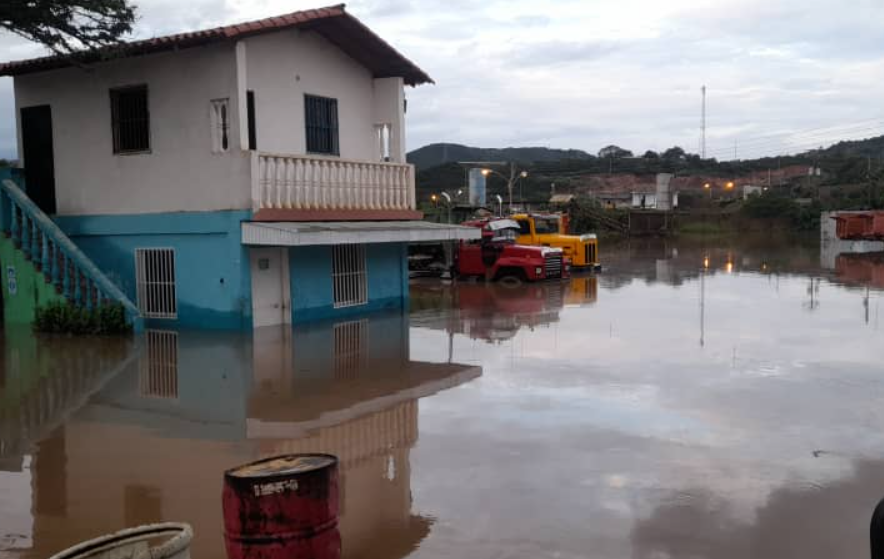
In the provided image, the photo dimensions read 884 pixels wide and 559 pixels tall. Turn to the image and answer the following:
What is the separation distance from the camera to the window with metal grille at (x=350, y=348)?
40.0 ft

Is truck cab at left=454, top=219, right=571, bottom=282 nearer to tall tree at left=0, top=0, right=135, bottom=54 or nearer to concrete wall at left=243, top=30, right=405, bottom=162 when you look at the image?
concrete wall at left=243, top=30, right=405, bottom=162

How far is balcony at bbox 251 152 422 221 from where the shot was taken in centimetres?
1577

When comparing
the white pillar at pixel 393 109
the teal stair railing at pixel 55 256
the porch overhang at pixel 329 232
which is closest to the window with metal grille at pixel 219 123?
the porch overhang at pixel 329 232

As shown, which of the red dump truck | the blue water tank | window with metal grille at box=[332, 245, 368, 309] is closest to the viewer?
window with metal grille at box=[332, 245, 368, 309]

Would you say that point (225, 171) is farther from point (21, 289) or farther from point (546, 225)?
point (546, 225)

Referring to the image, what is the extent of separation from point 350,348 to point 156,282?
497 cm

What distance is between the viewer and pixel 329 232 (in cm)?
1526

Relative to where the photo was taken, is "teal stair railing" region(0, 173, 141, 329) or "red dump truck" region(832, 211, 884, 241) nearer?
"teal stair railing" region(0, 173, 141, 329)

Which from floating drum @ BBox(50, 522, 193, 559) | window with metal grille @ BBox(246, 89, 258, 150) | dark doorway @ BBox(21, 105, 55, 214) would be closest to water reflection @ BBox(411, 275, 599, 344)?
window with metal grille @ BBox(246, 89, 258, 150)

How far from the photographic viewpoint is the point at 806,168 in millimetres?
105438

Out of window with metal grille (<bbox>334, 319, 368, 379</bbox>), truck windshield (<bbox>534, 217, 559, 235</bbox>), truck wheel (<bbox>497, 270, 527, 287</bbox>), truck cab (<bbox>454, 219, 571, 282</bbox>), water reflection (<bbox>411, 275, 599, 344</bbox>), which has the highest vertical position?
truck windshield (<bbox>534, 217, 559, 235</bbox>)

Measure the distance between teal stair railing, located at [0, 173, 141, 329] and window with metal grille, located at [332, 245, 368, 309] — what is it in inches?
157

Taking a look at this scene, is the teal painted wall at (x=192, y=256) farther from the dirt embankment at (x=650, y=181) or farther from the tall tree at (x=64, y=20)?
the dirt embankment at (x=650, y=181)

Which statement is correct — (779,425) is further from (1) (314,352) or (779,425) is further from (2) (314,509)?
(1) (314,352)
